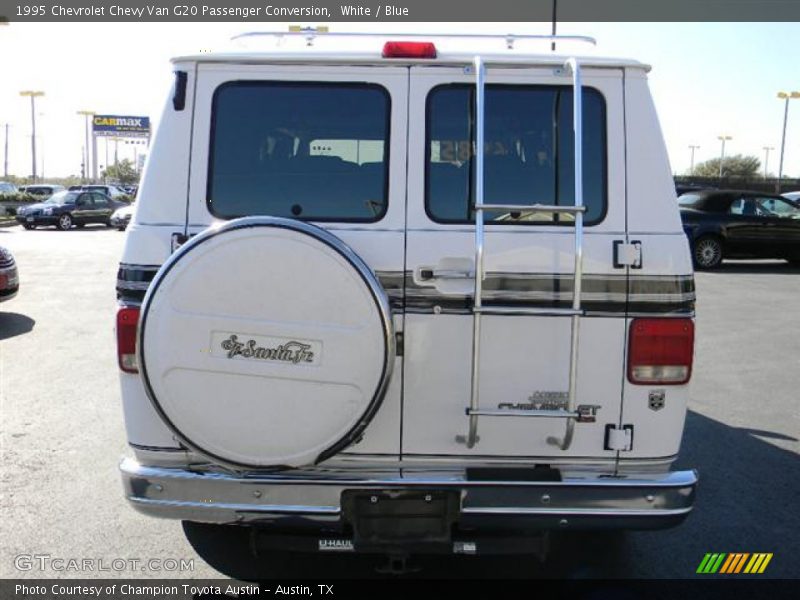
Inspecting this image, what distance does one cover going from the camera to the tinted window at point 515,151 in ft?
9.83

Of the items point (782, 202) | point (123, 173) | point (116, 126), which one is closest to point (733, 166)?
point (116, 126)

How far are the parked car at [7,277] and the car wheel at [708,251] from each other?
12.8 meters

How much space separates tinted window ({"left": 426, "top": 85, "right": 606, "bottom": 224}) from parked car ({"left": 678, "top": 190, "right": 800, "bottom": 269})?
13322mm

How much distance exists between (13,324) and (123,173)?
86.6 m

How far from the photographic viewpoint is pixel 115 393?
634cm

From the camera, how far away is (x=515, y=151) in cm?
307

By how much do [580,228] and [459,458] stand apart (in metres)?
1.05

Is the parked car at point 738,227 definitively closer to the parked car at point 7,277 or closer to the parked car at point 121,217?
the parked car at point 7,277

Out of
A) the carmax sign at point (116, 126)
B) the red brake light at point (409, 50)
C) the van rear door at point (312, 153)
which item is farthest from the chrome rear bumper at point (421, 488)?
the carmax sign at point (116, 126)

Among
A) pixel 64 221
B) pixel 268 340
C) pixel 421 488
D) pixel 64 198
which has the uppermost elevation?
pixel 64 198

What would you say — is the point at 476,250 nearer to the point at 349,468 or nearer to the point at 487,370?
the point at 487,370

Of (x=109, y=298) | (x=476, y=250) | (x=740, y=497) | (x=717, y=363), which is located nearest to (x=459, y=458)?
(x=476, y=250)

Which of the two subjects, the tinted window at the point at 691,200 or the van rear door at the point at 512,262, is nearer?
the van rear door at the point at 512,262

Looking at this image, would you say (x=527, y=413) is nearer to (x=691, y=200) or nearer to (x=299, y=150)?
(x=299, y=150)
